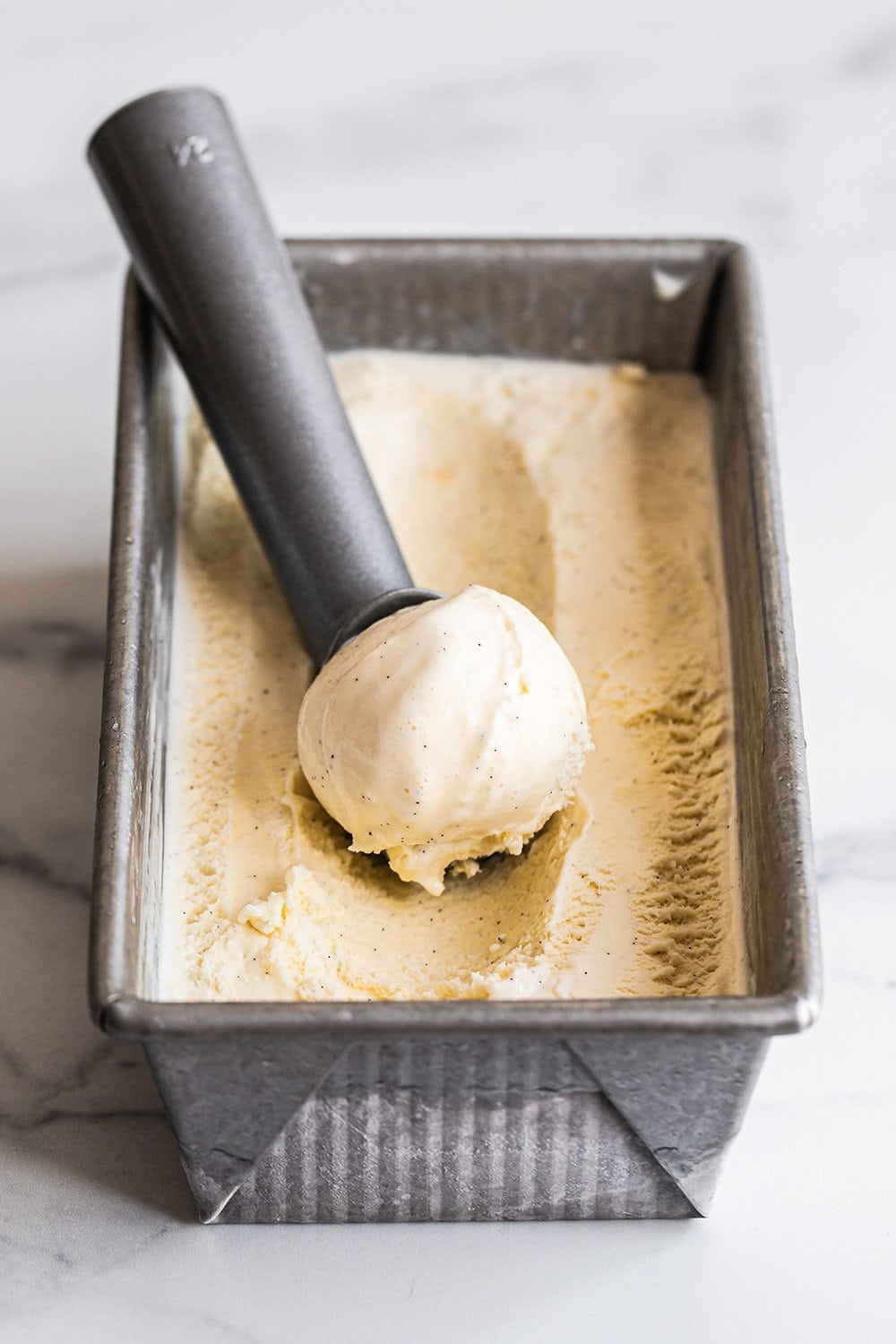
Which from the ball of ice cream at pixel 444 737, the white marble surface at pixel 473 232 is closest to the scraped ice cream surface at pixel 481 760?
the ball of ice cream at pixel 444 737

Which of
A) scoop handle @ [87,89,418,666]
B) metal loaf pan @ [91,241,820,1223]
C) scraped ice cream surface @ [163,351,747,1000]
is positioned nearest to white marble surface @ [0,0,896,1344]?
metal loaf pan @ [91,241,820,1223]

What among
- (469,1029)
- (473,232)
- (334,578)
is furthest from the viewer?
(473,232)

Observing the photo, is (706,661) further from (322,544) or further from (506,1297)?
(506,1297)

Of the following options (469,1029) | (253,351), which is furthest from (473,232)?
(469,1029)

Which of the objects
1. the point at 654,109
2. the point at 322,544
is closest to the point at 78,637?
the point at 322,544

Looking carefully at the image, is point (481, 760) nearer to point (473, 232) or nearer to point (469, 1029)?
point (469, 1029)

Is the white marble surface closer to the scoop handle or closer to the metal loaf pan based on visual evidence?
the metal loaf pan
